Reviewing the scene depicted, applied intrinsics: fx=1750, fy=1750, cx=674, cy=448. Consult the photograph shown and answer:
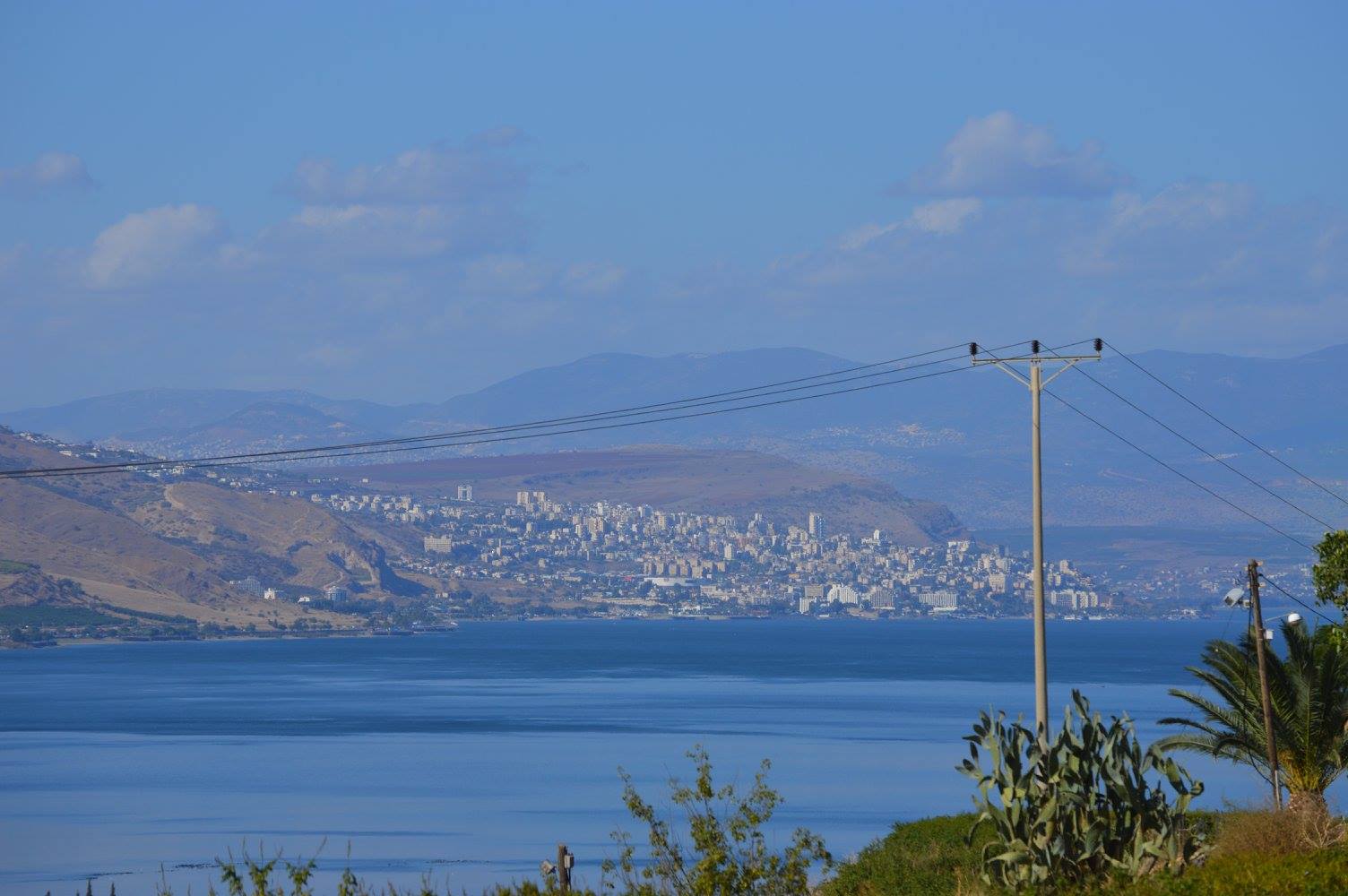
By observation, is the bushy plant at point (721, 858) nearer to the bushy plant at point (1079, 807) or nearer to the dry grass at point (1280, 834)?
the bushy plant at point (1079, 807)

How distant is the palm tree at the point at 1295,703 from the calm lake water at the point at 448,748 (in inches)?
513

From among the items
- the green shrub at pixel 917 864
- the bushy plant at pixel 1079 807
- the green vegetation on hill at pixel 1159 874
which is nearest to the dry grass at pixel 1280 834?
the green vegetation on hill at pixel 1159 874

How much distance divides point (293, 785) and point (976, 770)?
49624mm

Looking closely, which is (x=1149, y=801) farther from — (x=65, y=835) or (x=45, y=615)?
(x=45, y=615)

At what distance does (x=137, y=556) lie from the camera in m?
191

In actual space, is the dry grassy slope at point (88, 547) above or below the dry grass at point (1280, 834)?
above

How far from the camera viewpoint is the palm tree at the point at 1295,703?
2689 cm

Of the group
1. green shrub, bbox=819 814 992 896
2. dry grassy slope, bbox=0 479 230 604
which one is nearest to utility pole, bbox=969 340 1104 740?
green shrub, bbox=819 814 992 896

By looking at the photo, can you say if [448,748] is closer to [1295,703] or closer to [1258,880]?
[1295,703]

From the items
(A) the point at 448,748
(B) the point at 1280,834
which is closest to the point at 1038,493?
(B) the point at 1280,834

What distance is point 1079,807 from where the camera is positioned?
1461cm

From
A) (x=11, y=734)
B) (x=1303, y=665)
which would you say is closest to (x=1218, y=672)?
(x=1303, y=665)

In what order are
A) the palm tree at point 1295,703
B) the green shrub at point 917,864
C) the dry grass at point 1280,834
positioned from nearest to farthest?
the dry grass at point 1280,834 → the green shrub at point 917,864 → the palm tree at point 1295,703

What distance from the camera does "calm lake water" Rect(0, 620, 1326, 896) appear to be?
47094 mm
